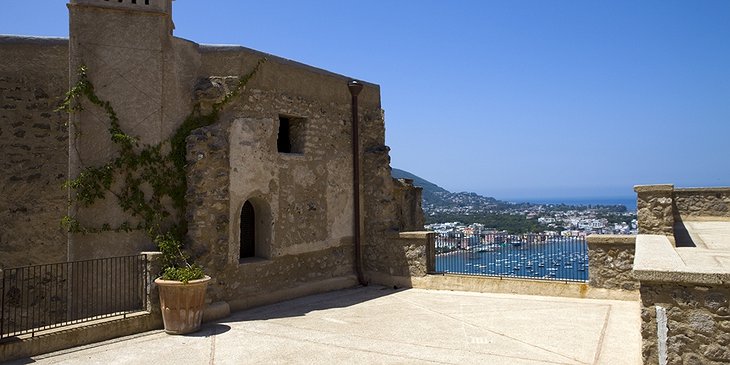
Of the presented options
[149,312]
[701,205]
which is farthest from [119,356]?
[701,205]

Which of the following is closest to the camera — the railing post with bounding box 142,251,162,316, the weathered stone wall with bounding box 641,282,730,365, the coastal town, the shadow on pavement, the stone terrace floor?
the weathered stone wall with bounding box 641,282,730,365

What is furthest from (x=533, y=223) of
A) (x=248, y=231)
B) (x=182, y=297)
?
(x=182, y=297)

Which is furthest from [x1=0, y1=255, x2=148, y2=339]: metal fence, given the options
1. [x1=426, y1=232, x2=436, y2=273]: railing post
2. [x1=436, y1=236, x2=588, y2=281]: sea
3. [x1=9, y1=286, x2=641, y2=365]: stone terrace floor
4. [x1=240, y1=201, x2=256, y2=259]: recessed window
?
[x1=436, y1=236, x2=588, y2=281]: sea

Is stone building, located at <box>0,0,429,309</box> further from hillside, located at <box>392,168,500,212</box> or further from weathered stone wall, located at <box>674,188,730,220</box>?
hillside, located at <box>392,168,500,212</box>

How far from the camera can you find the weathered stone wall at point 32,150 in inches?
408

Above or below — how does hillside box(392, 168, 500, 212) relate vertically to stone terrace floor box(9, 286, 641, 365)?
above

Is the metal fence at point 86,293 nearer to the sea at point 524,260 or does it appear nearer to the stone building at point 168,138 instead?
the stone building at point 168,138

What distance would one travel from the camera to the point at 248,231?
40.1 ft

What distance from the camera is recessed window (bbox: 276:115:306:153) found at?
12.8 m

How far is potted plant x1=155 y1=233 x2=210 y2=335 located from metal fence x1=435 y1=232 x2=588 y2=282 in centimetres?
649

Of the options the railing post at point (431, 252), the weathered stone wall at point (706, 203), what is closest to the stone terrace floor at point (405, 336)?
the railing post at point (431, 252)

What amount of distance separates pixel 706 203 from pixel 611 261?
4.95m

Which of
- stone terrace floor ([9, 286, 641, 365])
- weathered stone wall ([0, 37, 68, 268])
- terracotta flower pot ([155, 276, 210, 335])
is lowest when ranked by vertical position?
stone terrace floor ([9, 286, 641, 365])

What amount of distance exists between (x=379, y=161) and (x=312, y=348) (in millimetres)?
7072
